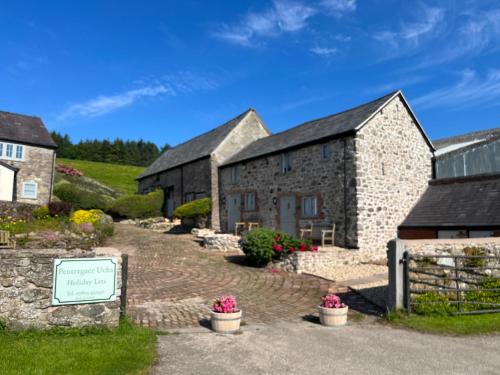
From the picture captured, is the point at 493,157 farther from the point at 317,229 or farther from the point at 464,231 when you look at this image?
the point at 317,229

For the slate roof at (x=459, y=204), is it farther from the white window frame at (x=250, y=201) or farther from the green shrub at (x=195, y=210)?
the green shrub at (x=195, y=210)

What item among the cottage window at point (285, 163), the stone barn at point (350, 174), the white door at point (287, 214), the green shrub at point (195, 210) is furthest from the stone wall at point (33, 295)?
the green shrub at point (195, 210)

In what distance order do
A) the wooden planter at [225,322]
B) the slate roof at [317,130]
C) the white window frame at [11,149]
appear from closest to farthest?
the wooden planter at [225,322] < the slate roof at [317,130] < the white window frame at [11,149]

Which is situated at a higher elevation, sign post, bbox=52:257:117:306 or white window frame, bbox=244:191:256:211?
white window frame, bbox=244:191:256:211

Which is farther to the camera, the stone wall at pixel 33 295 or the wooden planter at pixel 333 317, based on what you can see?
the wooden planter at pixel 333 317

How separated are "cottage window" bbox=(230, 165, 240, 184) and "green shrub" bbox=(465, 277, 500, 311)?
A: 695 inches

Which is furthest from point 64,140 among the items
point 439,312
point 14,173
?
point 439,312

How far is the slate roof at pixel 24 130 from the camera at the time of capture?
2883cm

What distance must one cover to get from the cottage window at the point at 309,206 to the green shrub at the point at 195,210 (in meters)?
8.44

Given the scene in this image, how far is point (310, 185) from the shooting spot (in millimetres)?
19781

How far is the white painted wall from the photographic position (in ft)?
84.5

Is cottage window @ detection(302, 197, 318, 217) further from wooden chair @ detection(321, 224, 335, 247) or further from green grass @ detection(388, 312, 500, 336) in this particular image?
green grass @ detection(388, 312, 500, 336)

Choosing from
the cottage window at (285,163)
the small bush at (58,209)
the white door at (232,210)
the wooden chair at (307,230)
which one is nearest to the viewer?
the wooden chair at (307,230)

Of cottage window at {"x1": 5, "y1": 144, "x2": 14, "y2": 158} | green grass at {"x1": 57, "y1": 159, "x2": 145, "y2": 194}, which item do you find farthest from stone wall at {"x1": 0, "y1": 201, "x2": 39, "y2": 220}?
green grass at {"x1": 57, "y1": 159, "x2": 145, "y2": 194}
